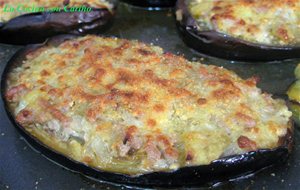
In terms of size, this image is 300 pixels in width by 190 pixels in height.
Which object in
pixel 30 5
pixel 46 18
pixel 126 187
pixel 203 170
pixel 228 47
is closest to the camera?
pixel 203 170

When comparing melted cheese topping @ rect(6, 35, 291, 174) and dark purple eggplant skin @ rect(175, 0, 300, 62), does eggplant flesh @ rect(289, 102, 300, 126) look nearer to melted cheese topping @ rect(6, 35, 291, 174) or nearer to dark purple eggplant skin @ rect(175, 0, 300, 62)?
melted cheese topping @ rect(6, 35, 291, 174)

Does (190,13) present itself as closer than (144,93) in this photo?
No

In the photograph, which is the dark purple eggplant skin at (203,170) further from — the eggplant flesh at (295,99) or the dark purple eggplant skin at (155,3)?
the dark purple eggplant skin at (155,3)

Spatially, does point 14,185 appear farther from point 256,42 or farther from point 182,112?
point 256,42

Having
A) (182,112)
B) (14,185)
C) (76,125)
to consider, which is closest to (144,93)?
(182,112)

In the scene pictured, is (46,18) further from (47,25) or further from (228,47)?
(228,47)

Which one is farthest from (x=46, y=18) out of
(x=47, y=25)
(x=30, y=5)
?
(x=30, y=5)

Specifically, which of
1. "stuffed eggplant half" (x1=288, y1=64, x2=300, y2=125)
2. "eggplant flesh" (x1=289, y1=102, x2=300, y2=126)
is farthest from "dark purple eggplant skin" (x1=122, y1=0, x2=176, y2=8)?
"eggplant flesh" (x1=289, y1=102, x2=300, y2=126)

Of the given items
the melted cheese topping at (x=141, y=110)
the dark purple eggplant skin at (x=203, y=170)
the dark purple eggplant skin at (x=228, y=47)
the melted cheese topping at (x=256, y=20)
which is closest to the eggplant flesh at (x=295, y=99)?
the melted cheese topping at (x=141, y=110)
